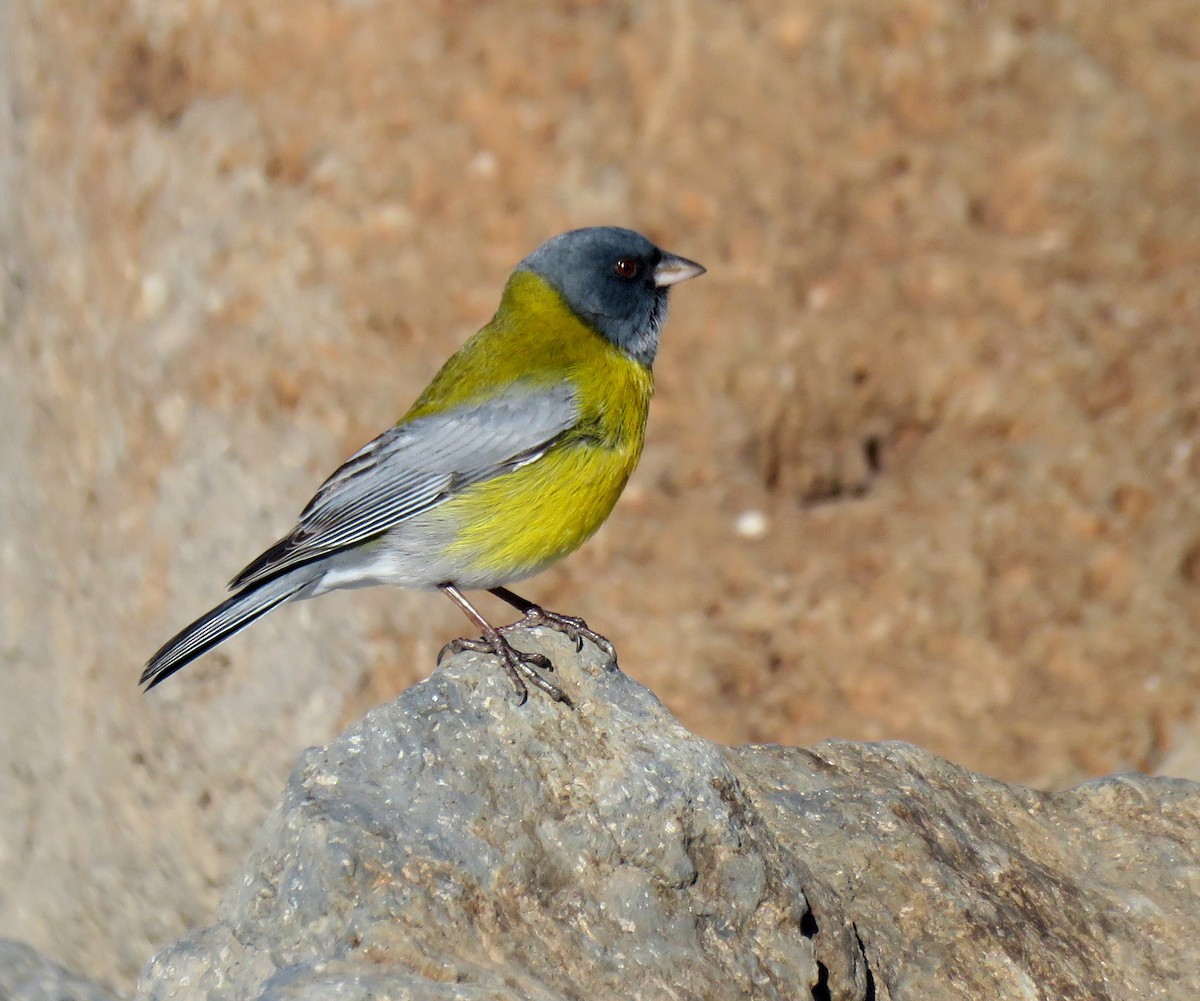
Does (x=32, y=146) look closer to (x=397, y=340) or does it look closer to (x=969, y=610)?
(x=397, y=340)

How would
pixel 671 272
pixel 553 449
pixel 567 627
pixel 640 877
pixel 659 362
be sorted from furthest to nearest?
pixel 659 362 < pixel 671 272 < pixel 553 449 < pixel 567 627 < pixel 640 877

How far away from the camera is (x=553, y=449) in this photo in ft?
15.8

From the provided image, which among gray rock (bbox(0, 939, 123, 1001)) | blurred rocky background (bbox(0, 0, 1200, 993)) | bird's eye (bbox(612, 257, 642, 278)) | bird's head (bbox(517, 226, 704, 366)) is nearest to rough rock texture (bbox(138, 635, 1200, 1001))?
bird's head (bbox(517, 226, 704, 366))

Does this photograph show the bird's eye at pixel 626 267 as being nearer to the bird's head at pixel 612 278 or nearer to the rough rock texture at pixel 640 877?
the bird's head at pixel 612 278

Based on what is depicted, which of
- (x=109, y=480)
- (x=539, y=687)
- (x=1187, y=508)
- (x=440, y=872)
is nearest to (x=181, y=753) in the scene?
(x=109, y=480)

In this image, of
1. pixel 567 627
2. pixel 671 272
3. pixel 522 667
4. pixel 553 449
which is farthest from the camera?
pixel 671 272

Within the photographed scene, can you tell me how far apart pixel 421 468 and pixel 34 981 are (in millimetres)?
2210

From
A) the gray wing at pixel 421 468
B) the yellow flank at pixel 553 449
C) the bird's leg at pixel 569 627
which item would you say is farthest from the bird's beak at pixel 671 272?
the bird's leg at pixel 569 627

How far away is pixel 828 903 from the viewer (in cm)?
353

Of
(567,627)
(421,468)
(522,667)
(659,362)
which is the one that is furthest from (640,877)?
(659,362)

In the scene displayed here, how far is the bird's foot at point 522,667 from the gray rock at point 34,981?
7.19 feet

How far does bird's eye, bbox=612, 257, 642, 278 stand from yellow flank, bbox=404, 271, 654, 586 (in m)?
0.22

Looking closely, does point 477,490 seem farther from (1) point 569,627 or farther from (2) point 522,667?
(2) point 522,667

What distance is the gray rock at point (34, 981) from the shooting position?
5.21 m
